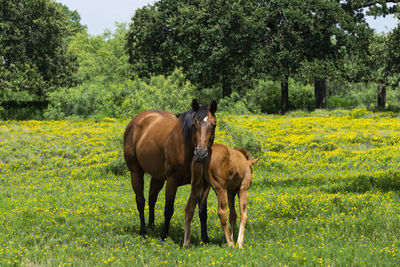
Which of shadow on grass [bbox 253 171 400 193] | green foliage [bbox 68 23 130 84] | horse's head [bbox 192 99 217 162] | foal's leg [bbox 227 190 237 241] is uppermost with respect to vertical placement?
green foliage [bbox 68 23 130 84]

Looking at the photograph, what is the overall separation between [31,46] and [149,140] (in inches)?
1617

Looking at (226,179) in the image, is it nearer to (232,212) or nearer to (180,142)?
(232,212)

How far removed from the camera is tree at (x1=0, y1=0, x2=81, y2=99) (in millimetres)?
41938

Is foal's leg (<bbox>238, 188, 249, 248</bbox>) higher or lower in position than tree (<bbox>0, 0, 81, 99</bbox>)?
lower

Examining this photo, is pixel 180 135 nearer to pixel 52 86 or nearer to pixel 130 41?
pixel 52 86

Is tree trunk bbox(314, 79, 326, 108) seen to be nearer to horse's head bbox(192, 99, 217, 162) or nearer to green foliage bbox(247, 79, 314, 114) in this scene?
green foliage bbox(247, 79, 314, 114)

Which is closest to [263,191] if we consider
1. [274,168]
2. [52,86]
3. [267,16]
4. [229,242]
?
[274,168]

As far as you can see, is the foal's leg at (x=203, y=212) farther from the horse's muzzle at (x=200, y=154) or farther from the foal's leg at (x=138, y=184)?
the foal's leg at (x=138, y=184)

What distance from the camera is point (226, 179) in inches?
302

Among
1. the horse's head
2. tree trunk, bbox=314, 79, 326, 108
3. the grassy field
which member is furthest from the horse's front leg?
tree trunk, bbox=314, 79, 326, 108

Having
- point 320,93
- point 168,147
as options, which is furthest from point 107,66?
point 168,147

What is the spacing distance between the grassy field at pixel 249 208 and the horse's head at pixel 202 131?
1.64 metres

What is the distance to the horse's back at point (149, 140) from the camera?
28.7 feet

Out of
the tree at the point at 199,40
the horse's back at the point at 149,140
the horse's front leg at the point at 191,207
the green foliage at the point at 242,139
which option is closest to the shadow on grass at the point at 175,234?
the horse's front leg at the point at 191,207
